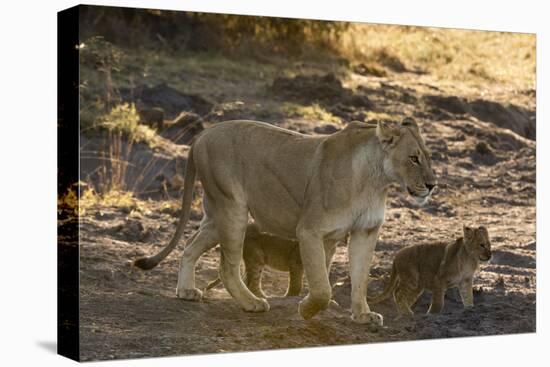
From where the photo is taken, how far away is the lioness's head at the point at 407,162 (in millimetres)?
9359

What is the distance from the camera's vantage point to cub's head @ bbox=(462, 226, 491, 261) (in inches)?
419

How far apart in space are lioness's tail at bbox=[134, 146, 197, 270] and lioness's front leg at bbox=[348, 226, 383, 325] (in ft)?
4.21

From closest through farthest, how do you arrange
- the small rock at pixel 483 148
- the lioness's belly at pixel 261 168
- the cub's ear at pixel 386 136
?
1. the cub's ear at pixel 386 136
2. the lioness's belly at pixel 261 168
3. the small rock at pixel 483 148

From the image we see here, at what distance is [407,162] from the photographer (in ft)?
30.8

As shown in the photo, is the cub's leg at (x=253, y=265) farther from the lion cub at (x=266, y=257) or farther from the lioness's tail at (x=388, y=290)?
the lioness's tail at (x=388, y=290)

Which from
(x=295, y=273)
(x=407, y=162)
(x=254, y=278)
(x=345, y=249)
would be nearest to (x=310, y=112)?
(x=345, y=249)

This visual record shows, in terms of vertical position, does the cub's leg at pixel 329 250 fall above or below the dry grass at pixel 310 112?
below

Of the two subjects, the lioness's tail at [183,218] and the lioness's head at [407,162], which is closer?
the lioness's head at [407,162]

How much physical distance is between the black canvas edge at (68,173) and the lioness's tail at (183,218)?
2.34 ft

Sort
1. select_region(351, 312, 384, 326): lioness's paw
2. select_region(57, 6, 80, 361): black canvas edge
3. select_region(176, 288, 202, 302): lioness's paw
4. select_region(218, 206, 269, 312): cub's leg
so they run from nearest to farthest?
select_region(57, 6, 80, 361): black canvas edge
select_region(218, 206, 269, 312): cub's leg
select_region(176, 288, 202, 302): lioness's paw
select_region(351, 312, 384, 326): lioness's paw

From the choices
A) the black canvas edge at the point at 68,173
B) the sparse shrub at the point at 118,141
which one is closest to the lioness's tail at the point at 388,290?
the sparse shrub at the point at 118,141

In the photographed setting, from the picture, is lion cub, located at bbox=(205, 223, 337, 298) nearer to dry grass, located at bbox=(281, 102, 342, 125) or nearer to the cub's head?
dry grass, located at bbox=(281, 102, 342, 125)

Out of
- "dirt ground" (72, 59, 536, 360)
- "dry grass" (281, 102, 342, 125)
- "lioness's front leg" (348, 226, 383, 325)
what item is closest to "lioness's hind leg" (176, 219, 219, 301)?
"dirt ground" (72, 59, 536, 360)

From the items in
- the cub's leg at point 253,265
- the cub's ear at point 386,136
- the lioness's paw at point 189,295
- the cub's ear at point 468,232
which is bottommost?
the lioness's paw at point 189,295
